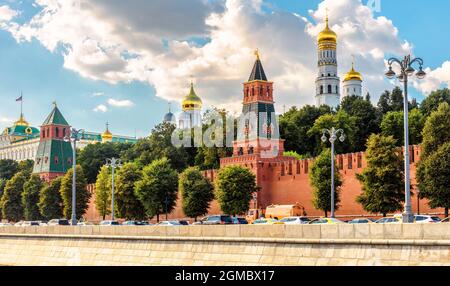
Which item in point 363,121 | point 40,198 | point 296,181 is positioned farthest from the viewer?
point 363,121

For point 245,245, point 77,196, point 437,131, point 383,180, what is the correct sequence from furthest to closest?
point 77,196, point 383,180, point 437,131, point 245,245

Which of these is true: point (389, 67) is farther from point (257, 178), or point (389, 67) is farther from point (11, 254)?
point (257, 178)

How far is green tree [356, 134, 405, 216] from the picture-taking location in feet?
158

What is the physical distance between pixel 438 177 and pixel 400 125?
1356 inches

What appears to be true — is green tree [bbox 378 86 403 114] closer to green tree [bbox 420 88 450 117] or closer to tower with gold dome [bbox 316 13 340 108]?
green tree [bbox 420 88 450 117]

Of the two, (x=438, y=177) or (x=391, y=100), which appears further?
(x=391, y=100)

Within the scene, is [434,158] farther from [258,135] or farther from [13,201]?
[13,201]

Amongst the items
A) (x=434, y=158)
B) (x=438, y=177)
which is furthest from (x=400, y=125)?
(x=438, y=177)

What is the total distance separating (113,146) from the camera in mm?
115312

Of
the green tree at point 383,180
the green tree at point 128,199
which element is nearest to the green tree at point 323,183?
the green tree at point 383,180

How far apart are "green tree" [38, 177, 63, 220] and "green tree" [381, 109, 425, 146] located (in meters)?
34.6

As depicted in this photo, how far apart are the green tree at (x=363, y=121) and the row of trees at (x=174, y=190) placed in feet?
76.5

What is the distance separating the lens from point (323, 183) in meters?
55.4

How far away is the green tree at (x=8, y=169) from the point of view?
393 feet
